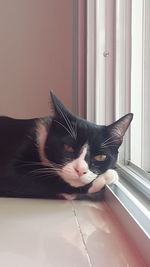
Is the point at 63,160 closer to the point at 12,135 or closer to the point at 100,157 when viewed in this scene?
the point at 100,157

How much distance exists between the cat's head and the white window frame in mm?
83

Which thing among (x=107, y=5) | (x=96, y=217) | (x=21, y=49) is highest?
(x=107, y=5)

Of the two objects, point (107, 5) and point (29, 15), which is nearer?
point (107, 5)

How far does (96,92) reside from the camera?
5.11ft

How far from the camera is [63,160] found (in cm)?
107

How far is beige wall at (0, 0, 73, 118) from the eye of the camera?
6.66ft

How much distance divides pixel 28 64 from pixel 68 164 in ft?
3.68

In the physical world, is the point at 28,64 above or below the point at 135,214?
above

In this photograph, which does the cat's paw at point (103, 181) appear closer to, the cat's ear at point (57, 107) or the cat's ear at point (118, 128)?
the cat's ear at point (118, 128)

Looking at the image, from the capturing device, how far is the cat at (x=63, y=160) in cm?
107

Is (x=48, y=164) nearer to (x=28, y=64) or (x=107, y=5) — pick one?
(x=107, y=5)

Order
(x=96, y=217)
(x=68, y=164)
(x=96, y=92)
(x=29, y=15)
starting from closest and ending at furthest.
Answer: (x=96, y=217), (x=68, y=164), (x=96, y=92), (x=29, y=15)

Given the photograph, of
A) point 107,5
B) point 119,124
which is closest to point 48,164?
point 119,124

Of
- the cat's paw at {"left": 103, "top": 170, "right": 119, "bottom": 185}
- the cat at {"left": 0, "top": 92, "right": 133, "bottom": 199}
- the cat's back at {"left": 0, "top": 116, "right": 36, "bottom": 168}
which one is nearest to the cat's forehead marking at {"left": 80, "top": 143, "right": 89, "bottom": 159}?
the cat at {"left": 0, "top": 92, "right": 133, "bottom": 199}
